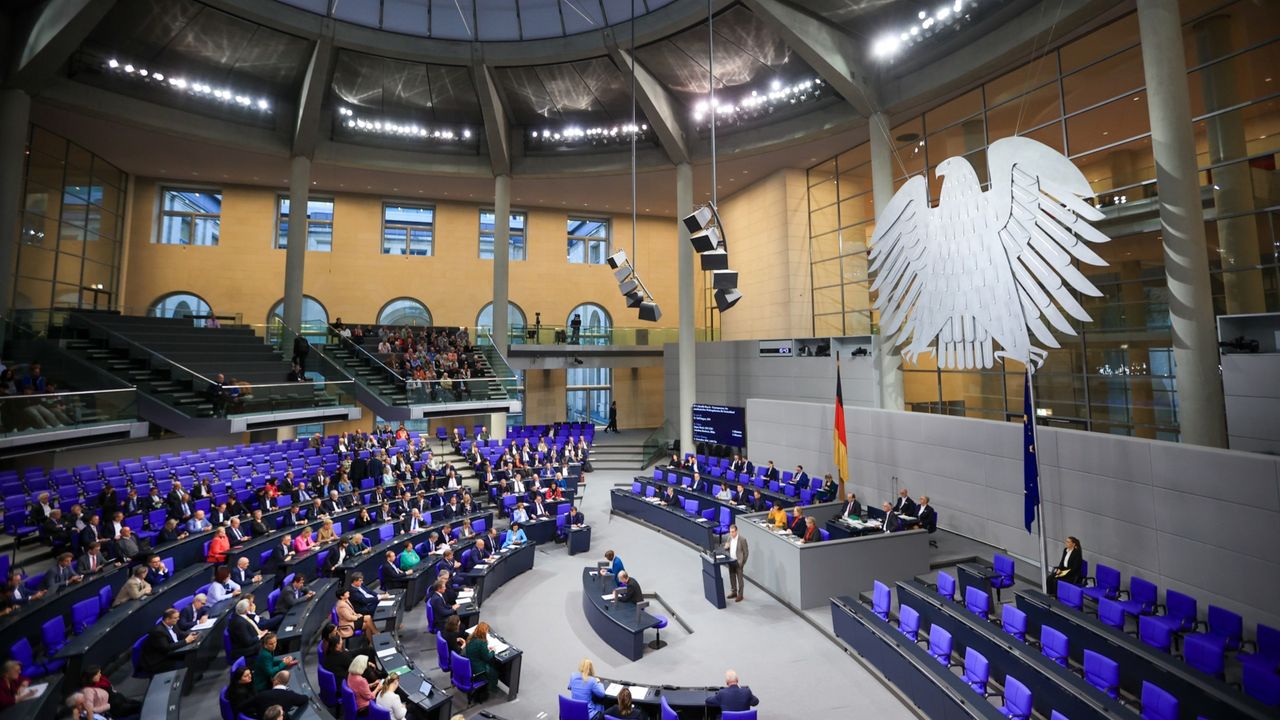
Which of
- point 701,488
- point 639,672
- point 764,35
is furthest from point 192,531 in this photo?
point 764,35

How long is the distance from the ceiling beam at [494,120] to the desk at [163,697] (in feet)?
61.8

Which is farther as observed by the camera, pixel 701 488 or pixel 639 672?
pixel 701 488

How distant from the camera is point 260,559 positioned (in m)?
10.3

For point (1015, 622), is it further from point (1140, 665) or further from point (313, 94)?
point (313, 94)

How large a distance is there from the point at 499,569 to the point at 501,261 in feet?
50.0

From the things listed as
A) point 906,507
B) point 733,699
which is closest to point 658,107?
point 906,507

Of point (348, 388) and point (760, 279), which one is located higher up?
point (760, 279)

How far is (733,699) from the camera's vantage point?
19.4 ft

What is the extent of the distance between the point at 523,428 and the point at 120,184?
18.1m

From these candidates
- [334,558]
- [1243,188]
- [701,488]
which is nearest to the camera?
[334,558]

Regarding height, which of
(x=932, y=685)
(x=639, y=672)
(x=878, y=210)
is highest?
(x=878, y=210)

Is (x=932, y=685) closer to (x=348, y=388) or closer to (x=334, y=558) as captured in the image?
(x=334, y=558)

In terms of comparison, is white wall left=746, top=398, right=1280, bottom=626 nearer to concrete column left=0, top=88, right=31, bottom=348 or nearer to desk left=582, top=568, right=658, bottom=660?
desk left=582, top=568, right=658, bottom=660

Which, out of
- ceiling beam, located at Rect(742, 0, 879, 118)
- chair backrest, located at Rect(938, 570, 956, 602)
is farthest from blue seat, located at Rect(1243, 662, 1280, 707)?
ceiling beam, located at Rect(742, 0, 879, 118)
